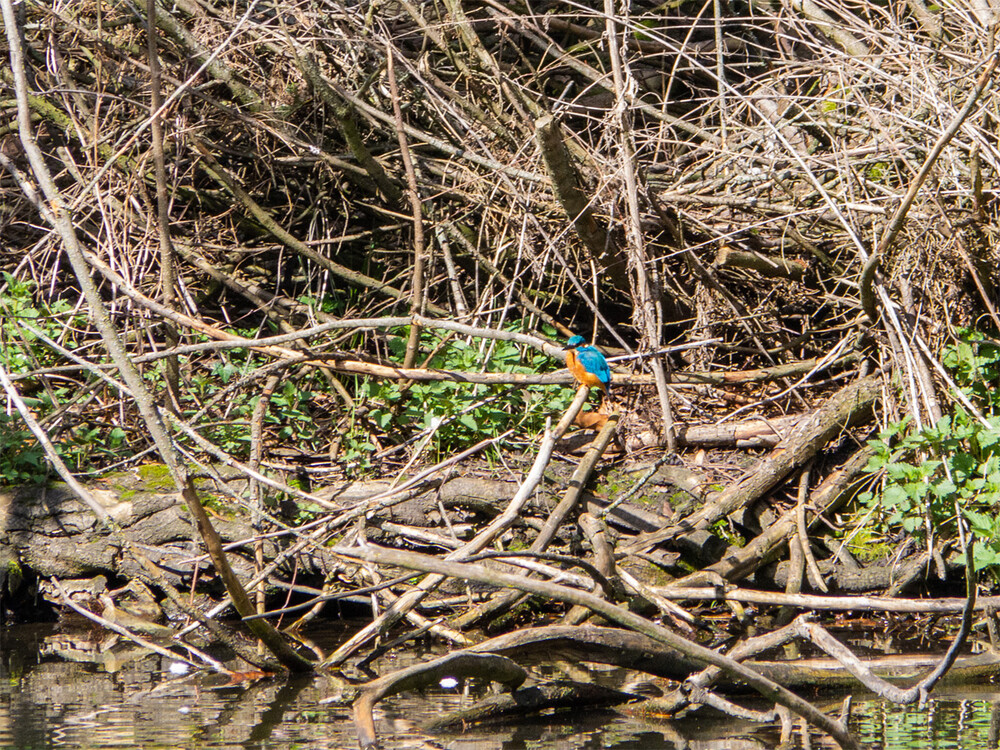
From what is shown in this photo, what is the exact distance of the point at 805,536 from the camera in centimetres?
472

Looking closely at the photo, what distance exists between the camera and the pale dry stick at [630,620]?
110 inches

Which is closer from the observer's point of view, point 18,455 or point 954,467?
point 954,467

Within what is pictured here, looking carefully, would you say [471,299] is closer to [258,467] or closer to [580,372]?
[580,372]

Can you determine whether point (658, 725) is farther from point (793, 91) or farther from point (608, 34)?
point (793, 91)

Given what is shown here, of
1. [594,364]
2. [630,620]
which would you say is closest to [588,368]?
[594,364]

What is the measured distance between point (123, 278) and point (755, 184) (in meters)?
3.36

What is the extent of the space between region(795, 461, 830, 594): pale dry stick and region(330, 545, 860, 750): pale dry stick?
67.8 inches

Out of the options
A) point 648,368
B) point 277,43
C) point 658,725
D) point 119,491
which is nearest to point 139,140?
point 277,43

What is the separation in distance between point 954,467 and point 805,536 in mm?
728

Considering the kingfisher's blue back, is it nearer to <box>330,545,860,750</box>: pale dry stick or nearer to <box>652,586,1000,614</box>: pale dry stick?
<box>652,586,1000,614</box>: pale dry stick

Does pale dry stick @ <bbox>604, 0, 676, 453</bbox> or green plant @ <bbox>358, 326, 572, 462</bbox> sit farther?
green plant @ <bbox>358, 326, 572, 462</bbox>

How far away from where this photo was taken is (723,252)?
5.46m

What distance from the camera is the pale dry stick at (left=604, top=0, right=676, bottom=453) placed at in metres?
4.93

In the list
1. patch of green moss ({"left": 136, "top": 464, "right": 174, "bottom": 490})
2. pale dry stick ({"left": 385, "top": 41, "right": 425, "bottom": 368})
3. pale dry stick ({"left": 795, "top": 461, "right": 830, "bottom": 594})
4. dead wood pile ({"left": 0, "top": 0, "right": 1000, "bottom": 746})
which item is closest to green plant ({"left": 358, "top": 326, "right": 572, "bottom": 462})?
dead wood pile ({"left": 0, "top": 0, "right": 1000, "bottom": 746})
